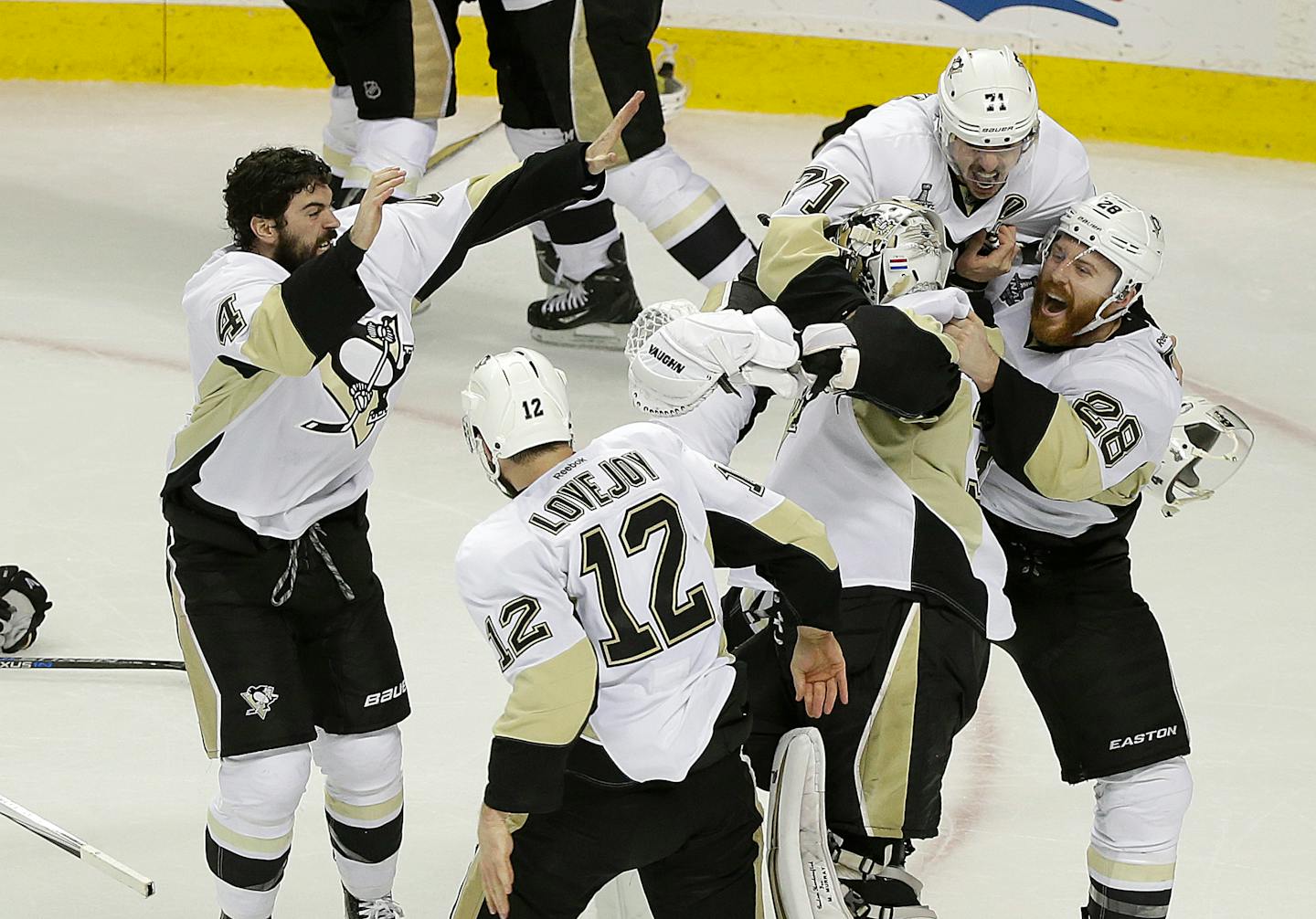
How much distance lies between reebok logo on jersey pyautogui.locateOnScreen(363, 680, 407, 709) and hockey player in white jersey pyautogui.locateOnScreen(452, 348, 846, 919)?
18.7 inches

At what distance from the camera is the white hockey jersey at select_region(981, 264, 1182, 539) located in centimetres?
268

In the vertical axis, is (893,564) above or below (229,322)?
below

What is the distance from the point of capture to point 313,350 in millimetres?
2621

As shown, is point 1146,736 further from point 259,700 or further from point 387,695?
point 259,700

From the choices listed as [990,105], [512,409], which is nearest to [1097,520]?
[990,105]

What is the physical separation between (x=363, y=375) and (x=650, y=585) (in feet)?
2.37

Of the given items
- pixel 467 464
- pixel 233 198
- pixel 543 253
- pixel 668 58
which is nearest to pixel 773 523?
pixel 233 198

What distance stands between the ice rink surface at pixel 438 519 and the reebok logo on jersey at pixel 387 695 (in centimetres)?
44

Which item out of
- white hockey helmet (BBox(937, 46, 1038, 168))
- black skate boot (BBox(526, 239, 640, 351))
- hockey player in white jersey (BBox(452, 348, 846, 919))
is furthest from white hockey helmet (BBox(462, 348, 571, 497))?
black skate boot (BBox(526, 239, 640, 351))

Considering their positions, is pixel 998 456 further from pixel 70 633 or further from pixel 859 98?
pixel 859 98

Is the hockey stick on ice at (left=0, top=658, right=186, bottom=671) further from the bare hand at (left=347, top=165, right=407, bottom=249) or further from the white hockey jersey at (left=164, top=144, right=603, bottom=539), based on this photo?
the bare hand at (left=347, top=165, right=407, bottom=249)

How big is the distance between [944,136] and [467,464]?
2.00 m

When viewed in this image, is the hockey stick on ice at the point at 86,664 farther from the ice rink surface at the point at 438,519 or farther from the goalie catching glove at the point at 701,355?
the goalie catching glove at the point at 701,355

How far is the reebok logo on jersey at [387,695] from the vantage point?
290 centimetres
